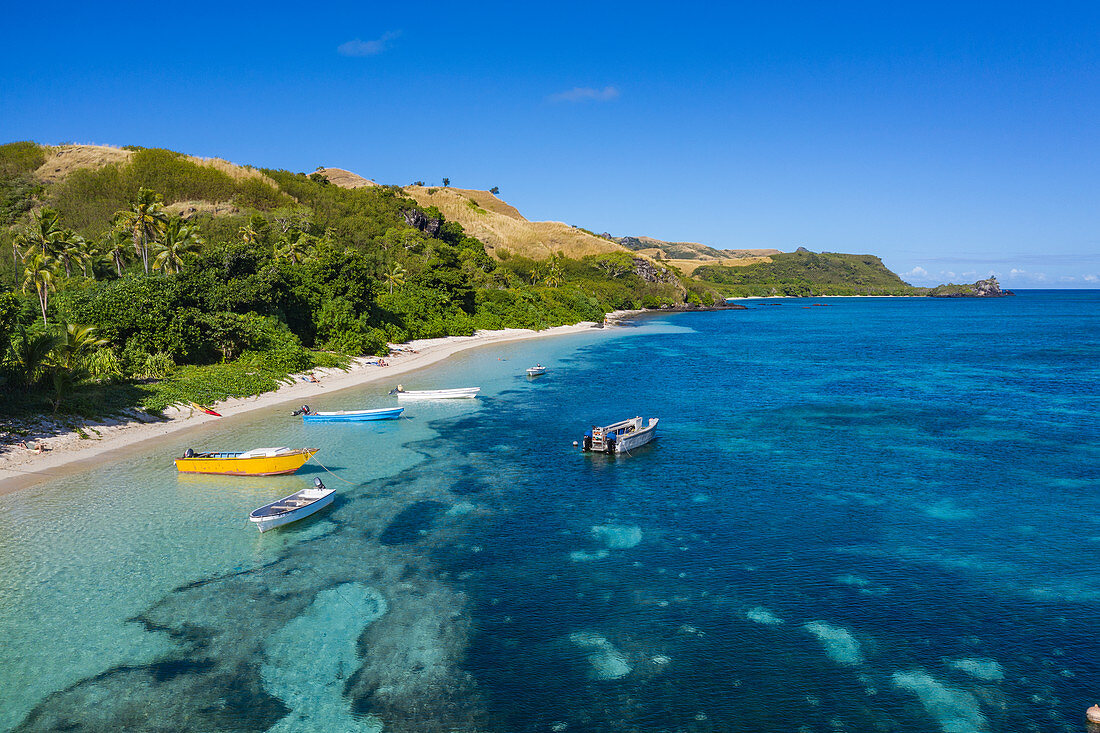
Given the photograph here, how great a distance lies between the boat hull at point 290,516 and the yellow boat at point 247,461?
5463 mm

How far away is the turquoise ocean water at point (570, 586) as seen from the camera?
1678 cm

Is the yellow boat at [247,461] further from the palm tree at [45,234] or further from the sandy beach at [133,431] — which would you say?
the palm tree at [45,234]

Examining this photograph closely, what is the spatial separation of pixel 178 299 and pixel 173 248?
17.0 metres

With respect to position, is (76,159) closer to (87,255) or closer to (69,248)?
(87,255)

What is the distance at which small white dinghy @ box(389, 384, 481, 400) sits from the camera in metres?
57.6

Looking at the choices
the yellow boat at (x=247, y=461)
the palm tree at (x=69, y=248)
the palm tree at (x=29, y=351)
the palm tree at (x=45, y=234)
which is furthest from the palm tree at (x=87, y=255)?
the yellow boat at (x=247, y=461)

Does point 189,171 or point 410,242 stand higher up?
point 189,171

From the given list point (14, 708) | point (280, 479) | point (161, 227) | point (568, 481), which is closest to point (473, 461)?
point (568, 481)

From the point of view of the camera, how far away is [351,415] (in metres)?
49.3

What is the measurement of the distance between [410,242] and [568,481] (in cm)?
14001

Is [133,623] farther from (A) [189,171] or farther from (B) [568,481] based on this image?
(A) [189,171]

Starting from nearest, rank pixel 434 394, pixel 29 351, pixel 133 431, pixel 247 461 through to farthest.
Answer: pixel 247 461 → pixel 29 351 → pixel 133 431 → pixel 434 394

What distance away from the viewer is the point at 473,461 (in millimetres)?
39375

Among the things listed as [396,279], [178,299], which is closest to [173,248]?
[178,299]
